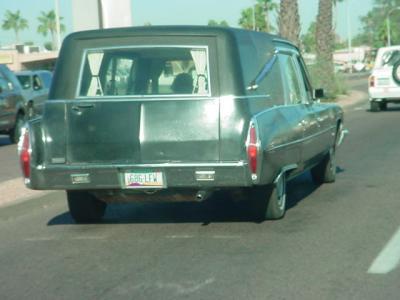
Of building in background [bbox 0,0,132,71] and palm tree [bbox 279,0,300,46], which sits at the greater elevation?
building in background [bbox 0,0,132,71]

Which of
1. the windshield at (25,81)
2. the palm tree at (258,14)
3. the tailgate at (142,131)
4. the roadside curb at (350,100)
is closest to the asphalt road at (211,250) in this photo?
the tailgate at (142,131)

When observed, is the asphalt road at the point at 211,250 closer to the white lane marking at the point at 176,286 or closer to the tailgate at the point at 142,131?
the white lane marking at the point at 176,286

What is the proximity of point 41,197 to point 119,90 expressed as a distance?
276 cm

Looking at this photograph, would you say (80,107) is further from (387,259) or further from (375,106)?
(375,106)

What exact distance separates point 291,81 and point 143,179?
2707 mm

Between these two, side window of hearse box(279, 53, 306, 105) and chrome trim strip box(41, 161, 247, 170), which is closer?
chrome trim strip box(41, 161, 247, 170)

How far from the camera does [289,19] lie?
31328 mm

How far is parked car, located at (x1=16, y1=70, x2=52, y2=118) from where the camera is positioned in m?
25.5

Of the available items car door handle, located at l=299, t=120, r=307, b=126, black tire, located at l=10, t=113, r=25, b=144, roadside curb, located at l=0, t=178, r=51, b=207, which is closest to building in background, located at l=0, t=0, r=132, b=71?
roadside curb, located at l=0, t=178, r=51, b=207

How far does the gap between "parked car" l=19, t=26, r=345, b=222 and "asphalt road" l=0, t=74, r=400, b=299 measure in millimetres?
463

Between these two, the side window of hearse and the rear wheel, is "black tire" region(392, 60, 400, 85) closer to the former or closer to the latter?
the rear wheel

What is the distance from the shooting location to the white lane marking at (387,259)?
725cm

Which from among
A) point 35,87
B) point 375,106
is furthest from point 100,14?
point 375,106

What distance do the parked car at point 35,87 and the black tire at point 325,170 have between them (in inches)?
545
